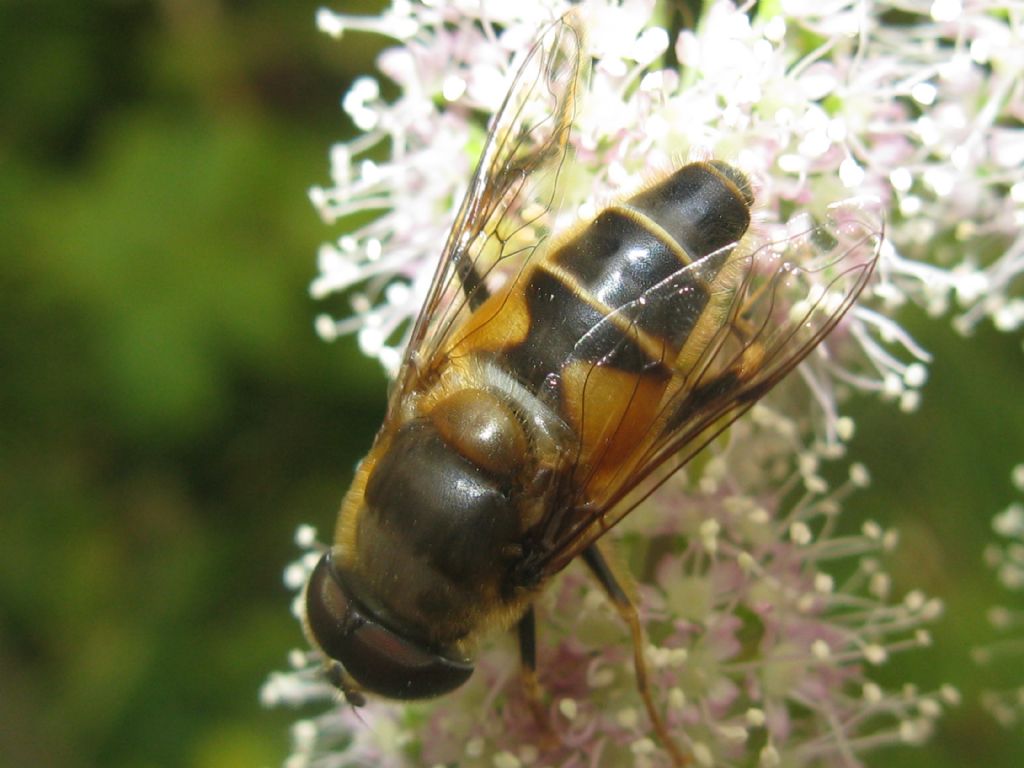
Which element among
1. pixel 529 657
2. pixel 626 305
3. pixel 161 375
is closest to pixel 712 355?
pixel 626 305

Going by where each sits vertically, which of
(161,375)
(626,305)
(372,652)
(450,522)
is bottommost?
(161,375)

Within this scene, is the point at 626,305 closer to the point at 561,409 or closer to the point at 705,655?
the point at 561,409

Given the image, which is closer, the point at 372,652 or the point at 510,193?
the point at 372,652

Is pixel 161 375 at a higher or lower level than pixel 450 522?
lower

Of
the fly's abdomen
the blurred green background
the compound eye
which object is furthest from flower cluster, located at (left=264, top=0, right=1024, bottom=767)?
the blurred green background

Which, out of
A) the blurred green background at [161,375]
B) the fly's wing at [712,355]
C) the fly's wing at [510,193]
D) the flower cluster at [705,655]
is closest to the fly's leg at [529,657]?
the flower cluster at [705,655]

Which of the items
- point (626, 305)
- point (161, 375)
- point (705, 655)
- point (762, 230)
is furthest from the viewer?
point (161, 375)

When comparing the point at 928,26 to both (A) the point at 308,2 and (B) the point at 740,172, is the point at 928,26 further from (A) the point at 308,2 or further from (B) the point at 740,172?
(A) the point at 308,2
